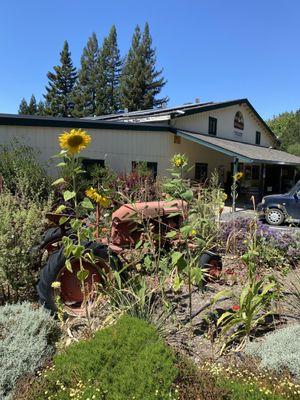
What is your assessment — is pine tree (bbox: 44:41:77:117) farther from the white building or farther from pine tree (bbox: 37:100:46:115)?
the white building

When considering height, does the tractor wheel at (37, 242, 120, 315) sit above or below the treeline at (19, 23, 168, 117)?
below

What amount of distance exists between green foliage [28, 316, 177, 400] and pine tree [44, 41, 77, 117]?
52.7m

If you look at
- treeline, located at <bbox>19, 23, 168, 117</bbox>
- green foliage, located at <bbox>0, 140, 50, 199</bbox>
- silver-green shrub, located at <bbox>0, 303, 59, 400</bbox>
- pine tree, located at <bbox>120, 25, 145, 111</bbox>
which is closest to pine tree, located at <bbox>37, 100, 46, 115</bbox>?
treeline, located at <bbox>19, 23, 168, 117</bbox>

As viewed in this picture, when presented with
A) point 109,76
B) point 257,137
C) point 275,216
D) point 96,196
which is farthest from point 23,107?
point 96,196

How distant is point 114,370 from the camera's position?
8.04ft

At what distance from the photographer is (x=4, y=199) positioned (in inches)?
173

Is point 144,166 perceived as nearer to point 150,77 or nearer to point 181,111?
point 181,111

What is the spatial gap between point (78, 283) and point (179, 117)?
14662mm

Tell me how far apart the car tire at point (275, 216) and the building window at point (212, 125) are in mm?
9501

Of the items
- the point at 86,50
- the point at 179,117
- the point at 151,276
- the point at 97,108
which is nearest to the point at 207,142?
the point at 179,117

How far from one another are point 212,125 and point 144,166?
26.7ft

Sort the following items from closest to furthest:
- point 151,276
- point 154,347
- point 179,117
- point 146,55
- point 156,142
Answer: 1. point 154,347
2. point 151,276
3. point 156,142
4. point 179,117
5. point 146,55

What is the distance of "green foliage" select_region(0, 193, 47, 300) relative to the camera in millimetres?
3723

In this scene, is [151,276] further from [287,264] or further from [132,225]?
[287,264]
